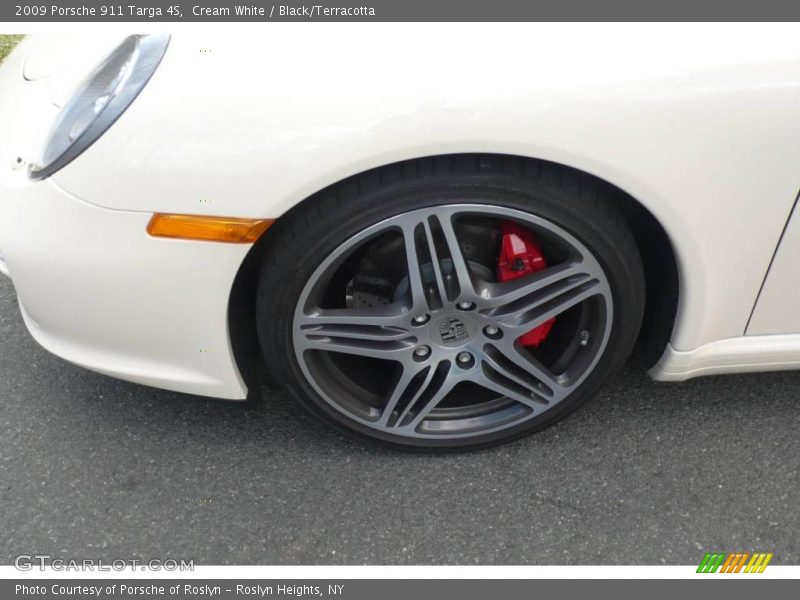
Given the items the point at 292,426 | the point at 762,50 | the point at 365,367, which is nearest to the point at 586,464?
the point at 365,367

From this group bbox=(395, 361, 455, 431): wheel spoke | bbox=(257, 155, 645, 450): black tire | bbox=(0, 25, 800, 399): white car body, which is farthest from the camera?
bbox=(395, 361, 455, 431): wheel spoke

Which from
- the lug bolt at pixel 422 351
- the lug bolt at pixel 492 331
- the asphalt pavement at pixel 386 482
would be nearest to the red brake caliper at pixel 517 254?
the lug bolt at pixel 492 331

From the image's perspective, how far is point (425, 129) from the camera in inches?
57.2

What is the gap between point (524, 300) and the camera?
1.80 meters

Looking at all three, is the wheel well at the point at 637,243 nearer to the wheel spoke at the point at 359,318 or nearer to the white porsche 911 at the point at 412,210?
the white porsche 911 at the point at 412,210

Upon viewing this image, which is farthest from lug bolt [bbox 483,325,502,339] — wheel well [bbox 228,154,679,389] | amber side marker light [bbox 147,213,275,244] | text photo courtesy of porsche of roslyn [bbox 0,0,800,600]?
amber side marker light [bbox 147,213,275,244]

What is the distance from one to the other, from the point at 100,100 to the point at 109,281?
377 millimetres

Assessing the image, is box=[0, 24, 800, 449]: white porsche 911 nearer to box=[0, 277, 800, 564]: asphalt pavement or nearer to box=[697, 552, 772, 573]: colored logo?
box=[0, 277, 800, 564]: asphalt pavement

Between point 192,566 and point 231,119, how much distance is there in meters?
1.04

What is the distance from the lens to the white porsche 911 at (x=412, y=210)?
1455mm

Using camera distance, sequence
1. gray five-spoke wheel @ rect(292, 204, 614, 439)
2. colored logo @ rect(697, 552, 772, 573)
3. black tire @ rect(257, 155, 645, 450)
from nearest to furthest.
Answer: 1. black tire @ rect(257, 155, 645, 450)
2. gray five-spoke wheel @ rect(292, 204, 614, 439)
3. colored logo @ rect(697, 552, 772, 573)

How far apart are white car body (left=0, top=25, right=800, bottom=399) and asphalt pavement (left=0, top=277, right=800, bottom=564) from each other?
0.58m

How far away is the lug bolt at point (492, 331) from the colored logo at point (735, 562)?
0.70 meters

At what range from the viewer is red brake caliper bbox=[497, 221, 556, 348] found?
A: 5.81ft
